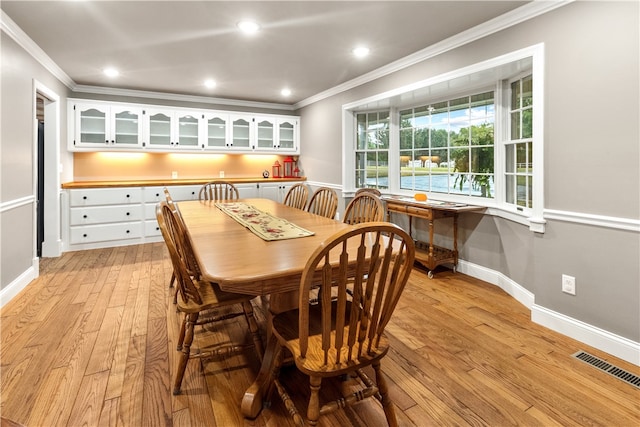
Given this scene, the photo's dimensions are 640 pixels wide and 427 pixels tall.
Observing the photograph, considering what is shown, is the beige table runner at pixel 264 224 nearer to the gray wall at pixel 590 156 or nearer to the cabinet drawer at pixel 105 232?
the gray wall at pixel 590 156

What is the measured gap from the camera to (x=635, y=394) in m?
1.78

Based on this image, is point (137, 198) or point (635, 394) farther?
point (137, 198)

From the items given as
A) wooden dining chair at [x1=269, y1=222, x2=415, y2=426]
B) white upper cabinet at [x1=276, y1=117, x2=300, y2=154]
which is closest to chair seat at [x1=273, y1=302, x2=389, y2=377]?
wooden dining chair at [x1=269, y1=222, x2=415, y2=426]

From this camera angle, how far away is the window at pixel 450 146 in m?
3.61

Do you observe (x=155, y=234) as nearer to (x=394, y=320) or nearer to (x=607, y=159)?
(x=394, y=320)

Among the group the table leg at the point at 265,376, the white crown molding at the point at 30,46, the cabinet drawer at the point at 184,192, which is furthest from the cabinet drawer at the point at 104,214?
the table leg at the point at 265,376

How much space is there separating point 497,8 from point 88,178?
18.7ft

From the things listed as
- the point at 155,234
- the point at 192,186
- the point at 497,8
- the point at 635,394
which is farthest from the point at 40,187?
the point at 635,394

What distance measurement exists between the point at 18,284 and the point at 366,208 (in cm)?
317

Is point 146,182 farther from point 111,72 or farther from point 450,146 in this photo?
point 450,146

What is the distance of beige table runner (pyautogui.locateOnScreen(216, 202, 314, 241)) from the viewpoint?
205 cm

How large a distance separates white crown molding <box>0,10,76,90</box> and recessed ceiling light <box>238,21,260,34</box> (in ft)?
5.97

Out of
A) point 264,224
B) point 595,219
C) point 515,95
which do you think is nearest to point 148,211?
point 264,224

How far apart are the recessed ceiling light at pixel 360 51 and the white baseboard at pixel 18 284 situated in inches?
150
